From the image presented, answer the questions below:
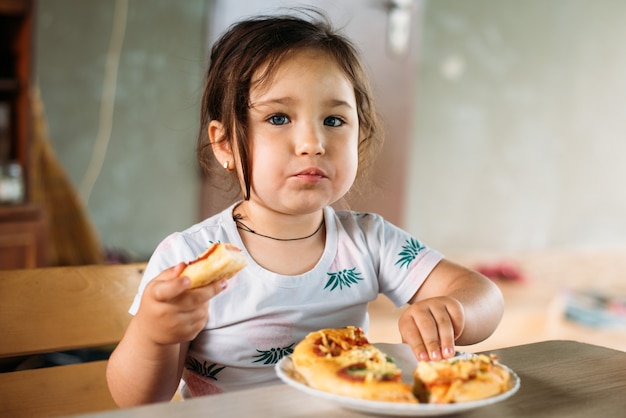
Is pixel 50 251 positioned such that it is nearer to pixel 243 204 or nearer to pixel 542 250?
pixel 243 204

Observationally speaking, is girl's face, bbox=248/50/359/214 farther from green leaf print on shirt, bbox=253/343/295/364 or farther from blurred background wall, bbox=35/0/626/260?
blurred background wall, bbox=35/0/626/260

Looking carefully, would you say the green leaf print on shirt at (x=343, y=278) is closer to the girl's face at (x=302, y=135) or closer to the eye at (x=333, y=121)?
the girl's face at (x=302, y=135)

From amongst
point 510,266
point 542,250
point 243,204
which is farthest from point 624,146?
point 243,204

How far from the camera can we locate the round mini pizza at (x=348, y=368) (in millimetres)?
644

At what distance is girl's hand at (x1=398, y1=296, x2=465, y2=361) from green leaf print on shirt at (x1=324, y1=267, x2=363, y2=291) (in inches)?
8.8

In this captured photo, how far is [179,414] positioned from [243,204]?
573 mm

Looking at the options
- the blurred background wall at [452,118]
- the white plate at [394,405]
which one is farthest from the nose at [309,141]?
the blurred background wall at [452,118]

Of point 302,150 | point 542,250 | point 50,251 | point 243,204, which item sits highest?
point 302,150

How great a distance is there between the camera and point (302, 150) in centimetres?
103

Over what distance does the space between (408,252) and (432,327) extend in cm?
32

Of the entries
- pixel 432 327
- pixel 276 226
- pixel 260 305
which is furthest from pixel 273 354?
pixel 432 327

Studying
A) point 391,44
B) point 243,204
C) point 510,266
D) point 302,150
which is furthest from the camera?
point 510,266

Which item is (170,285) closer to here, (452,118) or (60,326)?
(60,326)

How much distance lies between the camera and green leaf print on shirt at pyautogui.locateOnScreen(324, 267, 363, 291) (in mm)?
1125
